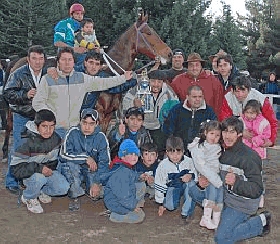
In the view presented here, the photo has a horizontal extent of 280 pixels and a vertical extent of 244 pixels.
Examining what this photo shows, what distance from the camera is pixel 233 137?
13.3 feet

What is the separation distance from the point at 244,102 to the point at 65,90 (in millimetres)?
1994

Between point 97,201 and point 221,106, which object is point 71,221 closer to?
point 97,201

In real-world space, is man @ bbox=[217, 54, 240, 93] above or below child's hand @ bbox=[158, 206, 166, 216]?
above

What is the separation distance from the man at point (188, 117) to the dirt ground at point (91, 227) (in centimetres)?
86

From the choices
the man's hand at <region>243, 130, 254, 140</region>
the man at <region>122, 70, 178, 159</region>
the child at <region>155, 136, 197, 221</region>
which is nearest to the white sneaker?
the child at <region>155, 136, 197, 221</region>

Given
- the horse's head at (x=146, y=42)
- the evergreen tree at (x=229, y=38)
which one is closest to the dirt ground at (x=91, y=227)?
the horse's head at (x=146, y=42)

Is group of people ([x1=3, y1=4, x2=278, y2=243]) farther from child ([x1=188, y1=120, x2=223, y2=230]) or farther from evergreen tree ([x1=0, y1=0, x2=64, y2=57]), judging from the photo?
evergreen tree ([x1=0, y1=0, x2=64, y2=57])

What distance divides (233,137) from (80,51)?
2.83 m

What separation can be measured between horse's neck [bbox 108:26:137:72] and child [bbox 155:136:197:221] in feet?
Answer: 8.22

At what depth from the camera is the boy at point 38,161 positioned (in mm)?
4797

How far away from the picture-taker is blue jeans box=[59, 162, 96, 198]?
4.93m

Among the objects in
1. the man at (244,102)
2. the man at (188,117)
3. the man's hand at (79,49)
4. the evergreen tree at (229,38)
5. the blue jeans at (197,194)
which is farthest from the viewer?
the evergreen tree at (229,38)

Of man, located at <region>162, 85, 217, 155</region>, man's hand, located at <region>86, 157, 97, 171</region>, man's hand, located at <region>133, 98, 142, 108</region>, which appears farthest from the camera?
man's hand, located at <region>133, 98, 142, 108</region>

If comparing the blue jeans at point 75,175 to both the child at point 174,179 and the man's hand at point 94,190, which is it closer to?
the man's hand at point 94,190
